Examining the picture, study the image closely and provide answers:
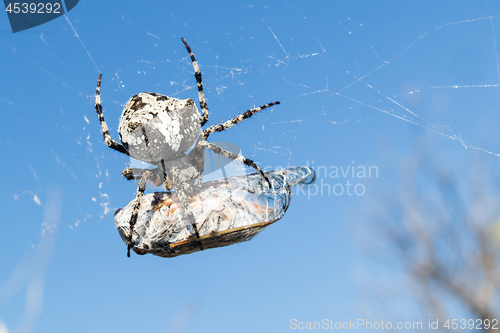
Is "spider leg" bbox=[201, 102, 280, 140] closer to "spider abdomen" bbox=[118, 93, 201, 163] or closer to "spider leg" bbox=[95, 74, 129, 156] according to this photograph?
"spider abdomen" bbox=[118, 93, 201, 163]

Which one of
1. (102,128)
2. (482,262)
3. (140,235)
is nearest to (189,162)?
(140,235)

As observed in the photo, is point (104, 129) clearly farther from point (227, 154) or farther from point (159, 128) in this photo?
point (227, 154)

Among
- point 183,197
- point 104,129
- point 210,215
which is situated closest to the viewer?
point 210,215

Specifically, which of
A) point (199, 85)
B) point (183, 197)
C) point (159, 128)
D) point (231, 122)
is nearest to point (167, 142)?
point (159, 128)

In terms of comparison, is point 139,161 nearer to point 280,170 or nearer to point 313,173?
point 280,170

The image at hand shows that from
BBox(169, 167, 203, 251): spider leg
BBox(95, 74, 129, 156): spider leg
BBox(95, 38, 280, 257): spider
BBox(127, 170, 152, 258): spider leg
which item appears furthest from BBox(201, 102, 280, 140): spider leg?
BBox(95, 74, 129, 156): spider leg
